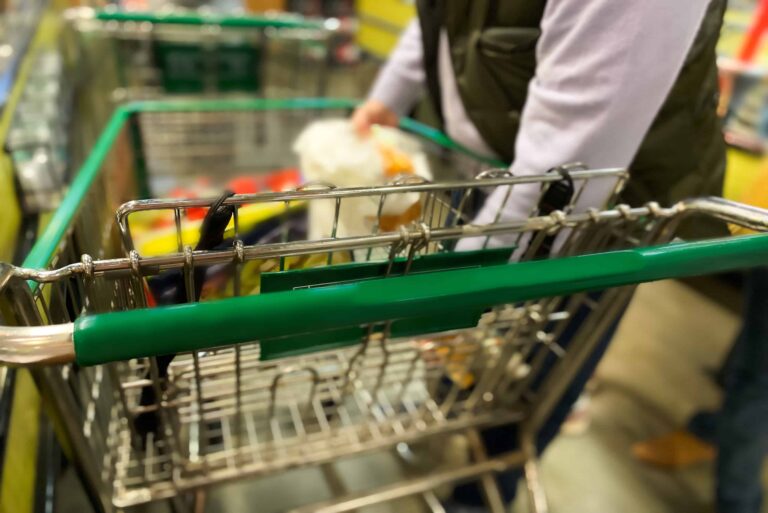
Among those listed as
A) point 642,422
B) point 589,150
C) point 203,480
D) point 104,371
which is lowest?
point 642,422

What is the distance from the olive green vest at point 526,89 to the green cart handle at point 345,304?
11.7 inches

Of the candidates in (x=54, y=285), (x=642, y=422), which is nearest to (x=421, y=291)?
(x=54, y=285)

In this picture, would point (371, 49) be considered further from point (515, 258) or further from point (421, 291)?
point (421, 291)

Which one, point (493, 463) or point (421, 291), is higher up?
point (421, 291)

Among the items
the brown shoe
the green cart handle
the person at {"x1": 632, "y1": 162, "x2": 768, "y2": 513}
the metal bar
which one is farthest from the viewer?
the brown shoe

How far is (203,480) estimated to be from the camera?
77 centimetres

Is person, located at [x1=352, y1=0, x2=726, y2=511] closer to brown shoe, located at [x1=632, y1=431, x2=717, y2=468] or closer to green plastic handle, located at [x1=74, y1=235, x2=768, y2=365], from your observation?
green plastic handle, located at [x1=74, y1=235, x2=768, y2=365]

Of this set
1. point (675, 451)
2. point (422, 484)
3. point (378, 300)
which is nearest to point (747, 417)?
point (675, 451)

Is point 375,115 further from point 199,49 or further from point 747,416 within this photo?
point 747,416

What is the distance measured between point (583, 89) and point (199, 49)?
53.4 inches

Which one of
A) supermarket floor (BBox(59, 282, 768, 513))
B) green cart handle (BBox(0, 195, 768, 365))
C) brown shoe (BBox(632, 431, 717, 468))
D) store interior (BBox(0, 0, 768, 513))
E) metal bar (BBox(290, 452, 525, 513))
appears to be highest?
green cart handle (BBox(0, 195, 768, 365))

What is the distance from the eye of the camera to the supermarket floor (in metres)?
1.17

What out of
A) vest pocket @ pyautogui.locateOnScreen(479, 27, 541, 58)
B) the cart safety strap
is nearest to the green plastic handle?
the cart safety strap

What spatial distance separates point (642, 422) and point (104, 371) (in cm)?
143
